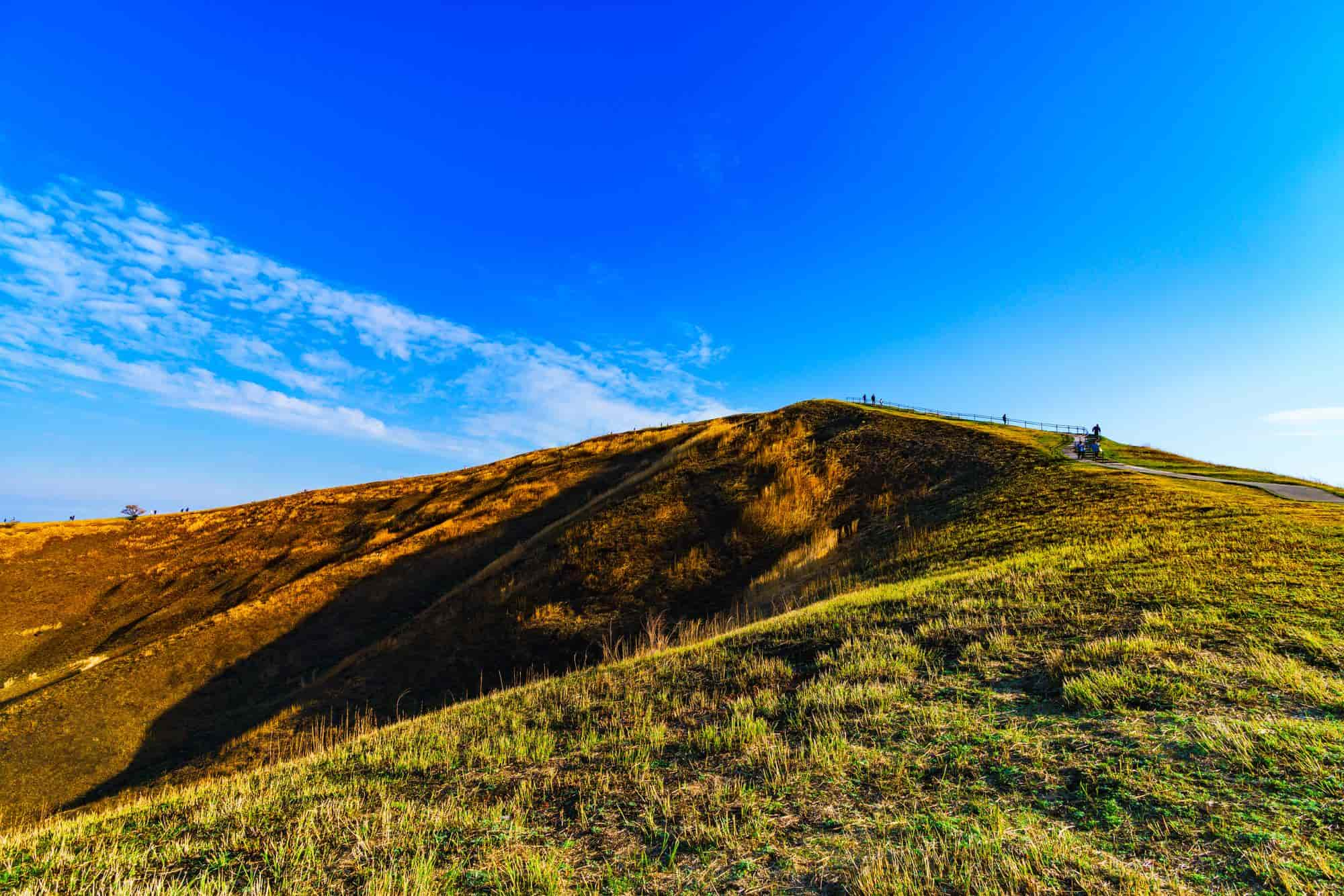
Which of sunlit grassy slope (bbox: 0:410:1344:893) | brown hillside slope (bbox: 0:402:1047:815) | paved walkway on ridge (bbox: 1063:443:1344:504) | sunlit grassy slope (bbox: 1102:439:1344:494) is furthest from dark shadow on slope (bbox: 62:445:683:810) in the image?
sunlit grassy slope (bbox: 1102:439:1344:494)

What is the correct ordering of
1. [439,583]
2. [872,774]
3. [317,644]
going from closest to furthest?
[872,774] → [317,644] → [439,583]

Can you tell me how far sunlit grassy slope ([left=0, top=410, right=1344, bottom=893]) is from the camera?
13.3 ft

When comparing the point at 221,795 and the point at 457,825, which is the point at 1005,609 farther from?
the point at 221,795

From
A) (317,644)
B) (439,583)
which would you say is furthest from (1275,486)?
(317,644)

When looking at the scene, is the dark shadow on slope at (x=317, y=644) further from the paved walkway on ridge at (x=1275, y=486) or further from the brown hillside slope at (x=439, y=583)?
the paved walkway on ridge at (x=1275, y=486)

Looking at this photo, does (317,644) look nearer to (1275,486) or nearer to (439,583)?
(439,583)

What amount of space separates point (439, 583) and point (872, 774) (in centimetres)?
2815

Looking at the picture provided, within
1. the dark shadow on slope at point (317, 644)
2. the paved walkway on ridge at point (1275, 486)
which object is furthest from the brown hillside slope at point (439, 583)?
the paved walkway on ridge at point (1275, 486)

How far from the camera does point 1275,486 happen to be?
2208cm

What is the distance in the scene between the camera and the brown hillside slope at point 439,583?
1942cm

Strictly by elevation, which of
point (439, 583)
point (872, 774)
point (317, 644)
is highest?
point (872, 774)

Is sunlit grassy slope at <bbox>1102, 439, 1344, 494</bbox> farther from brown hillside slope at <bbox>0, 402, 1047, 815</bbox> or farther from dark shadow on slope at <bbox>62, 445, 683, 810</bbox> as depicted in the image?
dark shadow on slope at <bbox>62, 445, 683, 810</bbox>

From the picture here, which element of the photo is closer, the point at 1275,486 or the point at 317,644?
the point at 1275,486

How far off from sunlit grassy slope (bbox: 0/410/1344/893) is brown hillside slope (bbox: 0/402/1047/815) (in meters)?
8.13
